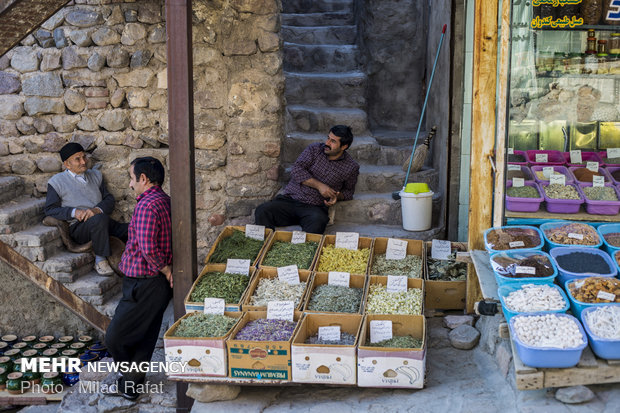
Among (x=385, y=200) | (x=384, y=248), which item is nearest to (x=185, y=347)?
(x=384, y=248)

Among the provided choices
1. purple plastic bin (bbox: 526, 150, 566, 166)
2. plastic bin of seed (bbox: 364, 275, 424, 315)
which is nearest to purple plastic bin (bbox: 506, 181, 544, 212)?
purple plastic bin (bbox: 526, 150, 566, 166)

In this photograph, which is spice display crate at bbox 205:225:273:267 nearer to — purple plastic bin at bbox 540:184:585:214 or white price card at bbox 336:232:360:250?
white price card at bbox 336:232:360:250

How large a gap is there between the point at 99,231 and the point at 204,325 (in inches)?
74.9

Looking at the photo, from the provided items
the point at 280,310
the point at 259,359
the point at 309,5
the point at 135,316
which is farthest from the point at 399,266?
the point at 309,5

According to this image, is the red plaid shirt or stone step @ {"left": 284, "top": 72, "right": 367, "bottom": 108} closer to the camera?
the red plaid shirt

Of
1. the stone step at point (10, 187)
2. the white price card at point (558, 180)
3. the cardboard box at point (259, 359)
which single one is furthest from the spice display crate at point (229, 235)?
the white price card at point (558, 180)

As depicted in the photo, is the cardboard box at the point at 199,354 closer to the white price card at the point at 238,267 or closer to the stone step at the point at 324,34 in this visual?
the white price card at the point at 238,267

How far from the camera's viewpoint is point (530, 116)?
537cm

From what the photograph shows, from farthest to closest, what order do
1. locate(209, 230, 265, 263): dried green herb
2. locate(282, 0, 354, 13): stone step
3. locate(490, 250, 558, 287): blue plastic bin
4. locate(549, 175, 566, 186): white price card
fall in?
locate(282, 0, 354, 13): stone step, locate(549, 175, 566, 186): white price card, locate(209, 230, 265, 263): dried green herb, locate(490, 250, 558, 287): blue plastic bin

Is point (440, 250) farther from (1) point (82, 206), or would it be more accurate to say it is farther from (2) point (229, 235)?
(1) point (82, 206)

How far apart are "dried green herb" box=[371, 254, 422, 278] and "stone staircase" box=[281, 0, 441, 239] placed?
30.9 inches

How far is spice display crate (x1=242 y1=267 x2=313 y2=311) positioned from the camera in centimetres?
421

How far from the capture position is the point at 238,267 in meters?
4.63

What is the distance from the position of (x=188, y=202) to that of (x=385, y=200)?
237 centimetres
